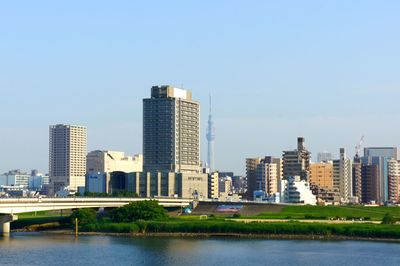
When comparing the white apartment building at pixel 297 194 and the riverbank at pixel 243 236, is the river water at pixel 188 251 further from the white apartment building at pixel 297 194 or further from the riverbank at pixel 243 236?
the white apartment building at pixel 297 194

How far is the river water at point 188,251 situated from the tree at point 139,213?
49.5 ft

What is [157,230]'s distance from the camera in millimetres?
112500

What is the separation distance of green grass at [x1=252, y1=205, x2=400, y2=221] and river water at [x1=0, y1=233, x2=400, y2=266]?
34.6 meters

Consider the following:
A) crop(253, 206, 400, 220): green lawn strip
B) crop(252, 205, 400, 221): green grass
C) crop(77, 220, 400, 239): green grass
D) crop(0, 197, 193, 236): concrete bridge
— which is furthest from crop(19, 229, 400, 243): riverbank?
crop(252, 205, 400, 221): green grass

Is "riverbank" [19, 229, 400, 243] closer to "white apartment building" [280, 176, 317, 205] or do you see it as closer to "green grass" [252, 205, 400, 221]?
"green grass" [252, 205, 400, 221]

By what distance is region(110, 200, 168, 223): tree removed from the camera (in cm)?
12125

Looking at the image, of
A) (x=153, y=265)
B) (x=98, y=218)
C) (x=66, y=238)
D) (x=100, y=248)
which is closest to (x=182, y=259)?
(x=153, y=265)

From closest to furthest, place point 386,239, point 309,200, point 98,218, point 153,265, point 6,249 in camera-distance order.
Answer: point 153,265 → point 6,249 → point 386,239 → point 98,218 → point 309,200

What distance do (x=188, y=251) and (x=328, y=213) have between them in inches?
2413

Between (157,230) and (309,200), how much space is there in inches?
3268

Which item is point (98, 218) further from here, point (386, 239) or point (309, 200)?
point (309, 200)

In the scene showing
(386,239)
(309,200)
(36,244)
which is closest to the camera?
(36,244)

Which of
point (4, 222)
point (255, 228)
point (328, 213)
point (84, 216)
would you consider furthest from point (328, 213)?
point (4, 222)

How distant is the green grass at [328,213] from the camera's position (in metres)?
137
